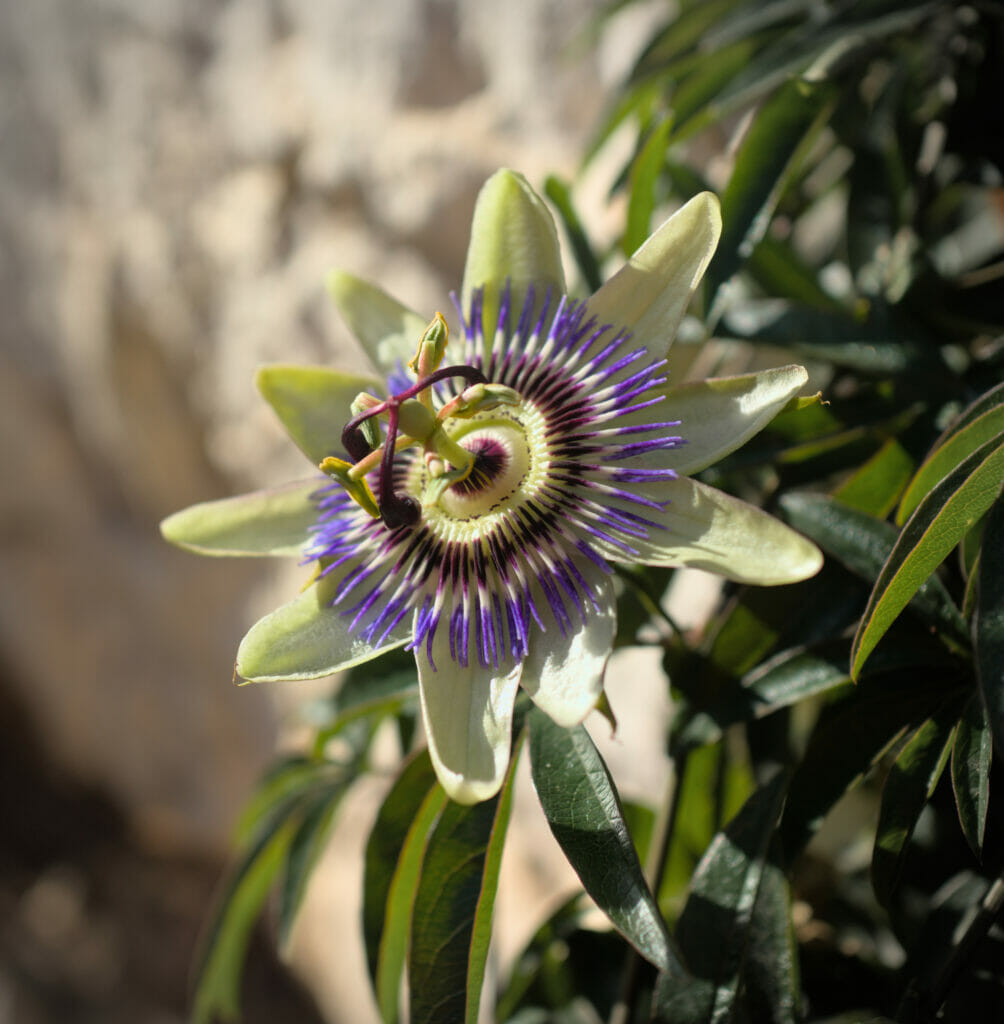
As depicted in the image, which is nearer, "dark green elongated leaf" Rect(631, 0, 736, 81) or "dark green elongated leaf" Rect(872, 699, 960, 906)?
"dark green elongated leaf" Rect(872, 699, 960, 906)

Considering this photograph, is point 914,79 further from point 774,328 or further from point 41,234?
point 41,234

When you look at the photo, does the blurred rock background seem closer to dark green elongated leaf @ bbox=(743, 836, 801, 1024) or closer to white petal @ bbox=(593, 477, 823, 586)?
dark green elongated leaf @ bbox=(743, 836, 801, 1024)

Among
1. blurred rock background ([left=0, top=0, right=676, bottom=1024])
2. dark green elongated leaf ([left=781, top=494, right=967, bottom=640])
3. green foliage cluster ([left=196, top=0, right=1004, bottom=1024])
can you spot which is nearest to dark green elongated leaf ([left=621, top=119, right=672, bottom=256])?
green foliage cluster ([left=196, top=0, right=1004, bottom=1024])

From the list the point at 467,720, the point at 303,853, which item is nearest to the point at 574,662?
the point at 467,720

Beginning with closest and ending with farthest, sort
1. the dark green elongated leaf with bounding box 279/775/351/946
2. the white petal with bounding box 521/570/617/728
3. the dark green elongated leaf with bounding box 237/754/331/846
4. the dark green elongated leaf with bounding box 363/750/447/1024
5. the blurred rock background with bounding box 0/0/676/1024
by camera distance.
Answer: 1. the white petal with bounding box 521/570/617/728
2. the dark green elongated leaf with bounding box 363/750/447/1024
3. the dark green elongated leaf with bounding box 279/775/351/946
4. the dark green elongated leaf with bounding box 237/754/331/846
5. the blurred rock background with bounding box 0/0/676/1024

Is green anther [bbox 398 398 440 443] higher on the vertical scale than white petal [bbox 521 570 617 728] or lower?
higher

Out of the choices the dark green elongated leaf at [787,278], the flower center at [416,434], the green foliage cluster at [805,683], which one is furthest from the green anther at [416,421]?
the dark green elongated leaf at [787,278]

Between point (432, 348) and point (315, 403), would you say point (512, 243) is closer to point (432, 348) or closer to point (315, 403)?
point (432, 348)
